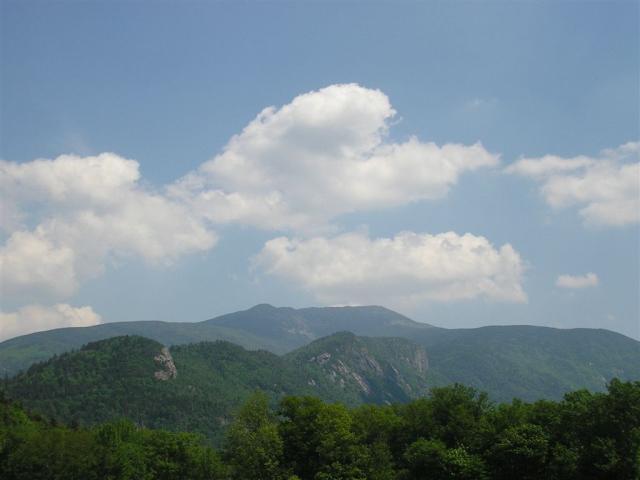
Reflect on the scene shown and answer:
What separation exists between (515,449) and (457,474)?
7.59 m

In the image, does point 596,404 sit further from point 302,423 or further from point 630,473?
point 302,423

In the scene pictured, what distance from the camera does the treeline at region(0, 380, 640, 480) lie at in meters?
64.4

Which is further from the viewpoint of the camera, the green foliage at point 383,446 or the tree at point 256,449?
the tree at point 256,449

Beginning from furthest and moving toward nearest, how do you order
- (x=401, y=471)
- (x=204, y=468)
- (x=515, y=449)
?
1. (x=204, y=468)
2. (x=401, y=471)
3. (x=515, y=449)

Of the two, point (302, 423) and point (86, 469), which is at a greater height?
point (302, 423)

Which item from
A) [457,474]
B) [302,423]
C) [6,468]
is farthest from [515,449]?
[6,468]

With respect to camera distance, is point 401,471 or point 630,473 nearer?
point 630,473

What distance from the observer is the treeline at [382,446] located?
211ft

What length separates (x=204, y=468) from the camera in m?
84.6

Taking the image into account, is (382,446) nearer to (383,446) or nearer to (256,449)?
(383,446)

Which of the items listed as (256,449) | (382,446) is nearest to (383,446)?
(382,446)

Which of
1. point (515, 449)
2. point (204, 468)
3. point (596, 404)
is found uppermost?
point (596, 404)

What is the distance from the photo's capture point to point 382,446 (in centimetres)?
7462

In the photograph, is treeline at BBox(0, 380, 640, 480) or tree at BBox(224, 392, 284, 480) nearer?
treeline at BBox(0, 380, 640, 480)
